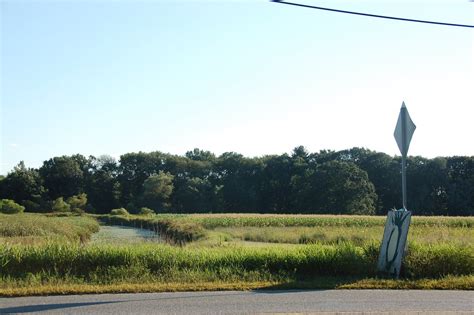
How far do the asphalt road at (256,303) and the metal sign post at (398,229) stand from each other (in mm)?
1294

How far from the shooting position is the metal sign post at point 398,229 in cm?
1084

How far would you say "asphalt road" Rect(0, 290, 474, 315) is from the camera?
7.88 meters

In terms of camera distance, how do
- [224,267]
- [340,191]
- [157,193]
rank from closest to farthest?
[224,267] → [340,191] → [157,193]

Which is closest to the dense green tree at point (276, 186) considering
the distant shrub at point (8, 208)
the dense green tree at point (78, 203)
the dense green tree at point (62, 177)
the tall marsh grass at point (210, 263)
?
the dense green tree at point (78, 203)

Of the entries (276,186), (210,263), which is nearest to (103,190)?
(276,186)

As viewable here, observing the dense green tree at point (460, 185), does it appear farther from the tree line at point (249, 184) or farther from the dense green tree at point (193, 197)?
the dense green tree at point (193, 197)

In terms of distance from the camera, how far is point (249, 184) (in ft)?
324

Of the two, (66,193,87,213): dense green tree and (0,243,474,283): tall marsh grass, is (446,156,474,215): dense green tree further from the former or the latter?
(0,243,474,283): tall marsh grass

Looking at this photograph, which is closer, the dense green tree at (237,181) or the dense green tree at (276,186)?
the dense green tree at (276,186)

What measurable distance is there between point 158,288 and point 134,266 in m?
1.62

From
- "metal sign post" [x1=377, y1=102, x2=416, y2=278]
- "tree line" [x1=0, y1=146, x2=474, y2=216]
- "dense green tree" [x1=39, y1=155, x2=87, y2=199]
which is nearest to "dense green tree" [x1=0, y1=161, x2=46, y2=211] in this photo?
"tree line" [x1=0, y1=146, x2=474, y2=216]

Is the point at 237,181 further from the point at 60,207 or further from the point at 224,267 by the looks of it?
the point at 224,267

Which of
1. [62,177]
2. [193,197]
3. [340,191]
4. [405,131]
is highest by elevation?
[62,177]

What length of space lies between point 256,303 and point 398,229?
14.1 ft
